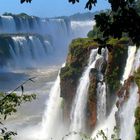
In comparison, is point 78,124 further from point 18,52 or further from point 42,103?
point 18,52

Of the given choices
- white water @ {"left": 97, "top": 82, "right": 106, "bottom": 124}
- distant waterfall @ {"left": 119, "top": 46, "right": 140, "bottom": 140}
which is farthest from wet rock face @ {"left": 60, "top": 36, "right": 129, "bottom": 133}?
distant waterfall @ {"left": 119, "top": 46, "right": 140, "bottom": 140}

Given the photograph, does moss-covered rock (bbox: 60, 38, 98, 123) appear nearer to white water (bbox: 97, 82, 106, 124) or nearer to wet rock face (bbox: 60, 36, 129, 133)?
wet rock face (bbox: 60, 36, 129, 133)

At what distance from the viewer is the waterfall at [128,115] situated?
723 inches

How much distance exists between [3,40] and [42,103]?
78.9 feet

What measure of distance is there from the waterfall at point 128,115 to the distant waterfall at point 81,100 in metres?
4.33

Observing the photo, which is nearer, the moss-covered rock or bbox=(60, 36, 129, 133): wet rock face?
bbox=(60, 36, 129, 133): wet rock face

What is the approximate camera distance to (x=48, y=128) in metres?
27.0

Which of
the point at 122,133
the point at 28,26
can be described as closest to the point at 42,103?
the point at 122,133

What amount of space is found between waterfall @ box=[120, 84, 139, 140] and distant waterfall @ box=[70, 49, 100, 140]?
4326 millimetres

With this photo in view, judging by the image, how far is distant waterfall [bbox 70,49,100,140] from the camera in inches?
933

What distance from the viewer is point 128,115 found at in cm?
1917

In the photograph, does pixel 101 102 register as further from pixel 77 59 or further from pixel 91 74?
pixel 77 59

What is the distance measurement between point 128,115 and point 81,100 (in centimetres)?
492

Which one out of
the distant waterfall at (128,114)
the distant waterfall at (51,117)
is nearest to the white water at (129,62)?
the distant waterfall at (128,114)
